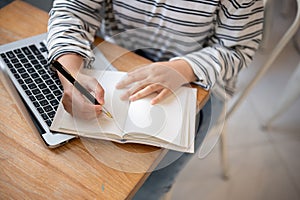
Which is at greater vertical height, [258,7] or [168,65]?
[258,7]

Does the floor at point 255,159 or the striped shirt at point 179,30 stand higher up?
the striped shirt at point 179,30

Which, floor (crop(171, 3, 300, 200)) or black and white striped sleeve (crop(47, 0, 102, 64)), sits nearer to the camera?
black and white striped sleeve (crop(47, 0, 102, 64))

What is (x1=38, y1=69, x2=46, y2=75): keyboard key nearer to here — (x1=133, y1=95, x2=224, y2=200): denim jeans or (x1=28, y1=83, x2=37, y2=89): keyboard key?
(x1=28, y1=83, x2=37, y2=89): keyboard key

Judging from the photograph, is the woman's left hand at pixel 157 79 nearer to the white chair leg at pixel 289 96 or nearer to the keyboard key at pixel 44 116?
the keyboard key at pixel 44 116

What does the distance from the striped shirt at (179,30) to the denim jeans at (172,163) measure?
47mm

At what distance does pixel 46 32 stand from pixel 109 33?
204mm

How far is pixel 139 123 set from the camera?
57 centimetres

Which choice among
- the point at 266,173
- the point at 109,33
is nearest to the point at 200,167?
the point at 266,173

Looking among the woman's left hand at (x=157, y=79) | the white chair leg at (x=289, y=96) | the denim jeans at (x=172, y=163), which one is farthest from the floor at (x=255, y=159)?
the woman's left hand at (x=157, y=79)

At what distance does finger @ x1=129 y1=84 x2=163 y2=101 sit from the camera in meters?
0.60

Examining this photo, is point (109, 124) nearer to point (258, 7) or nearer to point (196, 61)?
point (196, 61)

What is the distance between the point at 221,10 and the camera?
73 cm

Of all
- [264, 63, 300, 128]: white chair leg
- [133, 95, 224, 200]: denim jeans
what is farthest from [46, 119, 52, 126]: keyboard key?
[264, 63, 300, 128]: white chair leg

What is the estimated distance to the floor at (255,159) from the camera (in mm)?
1281
